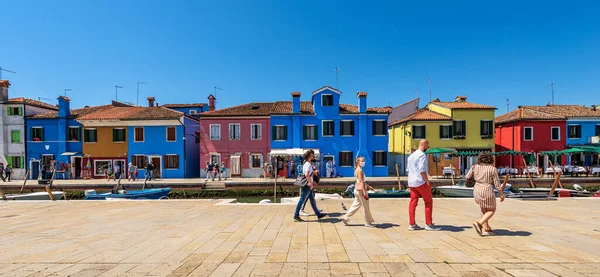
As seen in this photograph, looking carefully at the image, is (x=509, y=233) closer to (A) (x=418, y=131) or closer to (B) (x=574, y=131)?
(A) (x=418, y=131)

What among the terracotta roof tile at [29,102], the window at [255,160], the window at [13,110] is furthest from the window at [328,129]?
the window at [13,110]

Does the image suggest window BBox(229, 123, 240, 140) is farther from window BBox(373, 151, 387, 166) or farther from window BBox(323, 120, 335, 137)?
window BBox(373, 151, 387, 166)

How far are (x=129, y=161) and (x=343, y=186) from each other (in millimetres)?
20233

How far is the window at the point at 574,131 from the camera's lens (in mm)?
30766

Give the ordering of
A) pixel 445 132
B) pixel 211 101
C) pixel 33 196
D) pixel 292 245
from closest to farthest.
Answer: pixel 292 245 → pixel 33 196 → pixel 445 132 → pixel 211 101

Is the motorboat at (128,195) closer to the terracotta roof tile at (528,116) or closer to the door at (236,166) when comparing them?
the door at (236,166)

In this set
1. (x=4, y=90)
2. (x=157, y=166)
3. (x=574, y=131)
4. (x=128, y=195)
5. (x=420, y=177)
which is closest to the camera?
(x=420, y=177)

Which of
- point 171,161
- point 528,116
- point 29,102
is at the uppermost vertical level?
point 29,102

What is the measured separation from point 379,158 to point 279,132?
9.54 meters

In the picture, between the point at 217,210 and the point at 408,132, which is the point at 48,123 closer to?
the point at 217,210

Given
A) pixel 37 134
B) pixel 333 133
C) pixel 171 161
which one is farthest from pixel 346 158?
pixel 37 134

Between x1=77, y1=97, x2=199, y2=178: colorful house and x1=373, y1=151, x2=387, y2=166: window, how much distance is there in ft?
58.3

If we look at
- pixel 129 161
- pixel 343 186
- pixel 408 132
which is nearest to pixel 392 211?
pixel 343 186

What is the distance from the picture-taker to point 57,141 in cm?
3031
